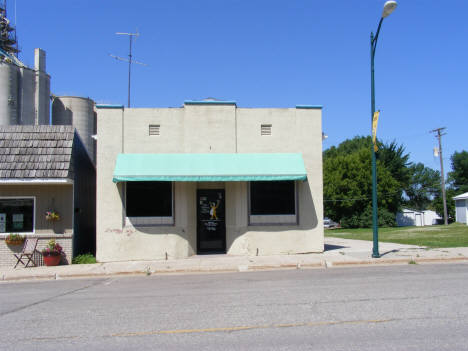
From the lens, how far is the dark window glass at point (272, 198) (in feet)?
47.0

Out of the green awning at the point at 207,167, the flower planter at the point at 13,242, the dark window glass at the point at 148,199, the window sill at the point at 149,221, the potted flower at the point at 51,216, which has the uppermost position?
the green awning at the point at 207,167

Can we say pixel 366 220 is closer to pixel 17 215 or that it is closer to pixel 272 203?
pixel 272 203

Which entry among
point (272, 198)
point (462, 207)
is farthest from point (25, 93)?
point (462, 207)

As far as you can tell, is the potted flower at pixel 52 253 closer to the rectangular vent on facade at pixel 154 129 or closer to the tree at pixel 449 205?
the rectangular vent on facade at pixel 154 129

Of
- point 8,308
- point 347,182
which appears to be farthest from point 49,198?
point 347,182

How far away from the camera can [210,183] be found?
48.2 feet

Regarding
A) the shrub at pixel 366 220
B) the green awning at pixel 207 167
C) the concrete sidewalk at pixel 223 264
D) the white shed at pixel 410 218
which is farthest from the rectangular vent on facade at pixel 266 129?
the white shed at pixel 410 218

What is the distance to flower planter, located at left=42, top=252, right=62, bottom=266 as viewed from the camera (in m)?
13.2

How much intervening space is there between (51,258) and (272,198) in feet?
24.7

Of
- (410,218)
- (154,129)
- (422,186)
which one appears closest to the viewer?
(154,129)

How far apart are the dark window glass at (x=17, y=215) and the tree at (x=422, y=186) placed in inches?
2725

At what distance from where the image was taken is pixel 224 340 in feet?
17.4

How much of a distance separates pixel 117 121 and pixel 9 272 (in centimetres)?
574

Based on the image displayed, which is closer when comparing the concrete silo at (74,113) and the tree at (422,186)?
the concrete silo at (74,113)
